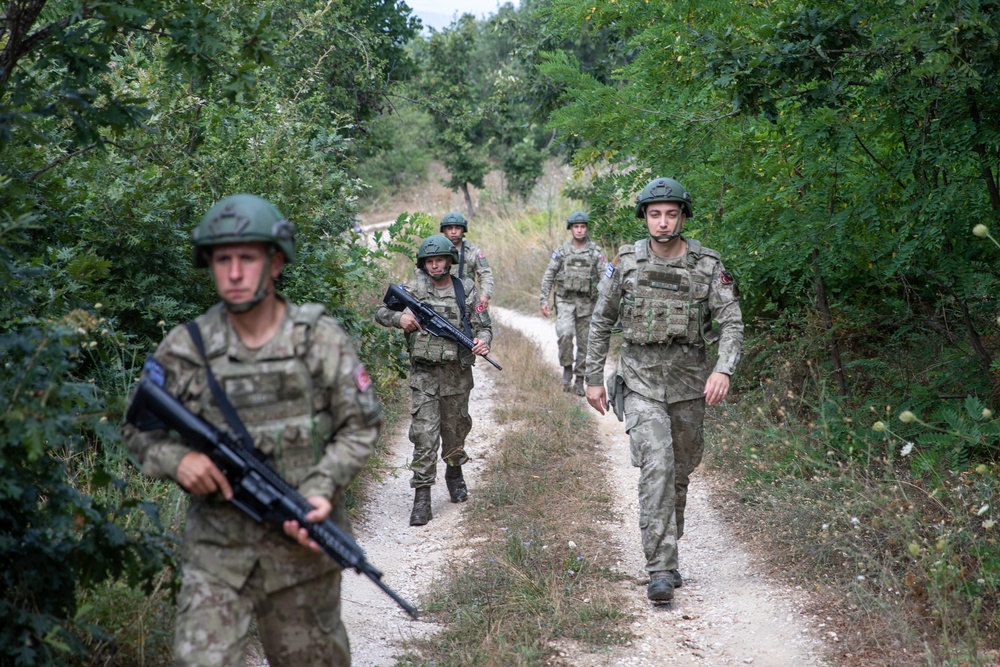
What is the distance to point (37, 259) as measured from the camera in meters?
4.32

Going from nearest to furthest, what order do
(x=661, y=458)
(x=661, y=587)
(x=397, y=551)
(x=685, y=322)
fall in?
(x=661, y=587) < (x=661, y=458) < (x=685, y=322) < (x=397, y=551)

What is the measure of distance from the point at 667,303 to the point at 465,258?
549 cm

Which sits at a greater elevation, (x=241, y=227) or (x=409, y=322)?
(x=241, y=227)

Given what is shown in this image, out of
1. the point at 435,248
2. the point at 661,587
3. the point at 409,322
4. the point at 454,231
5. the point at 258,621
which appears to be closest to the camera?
the point at 258,621

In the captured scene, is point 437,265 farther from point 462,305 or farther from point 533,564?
point 533,564

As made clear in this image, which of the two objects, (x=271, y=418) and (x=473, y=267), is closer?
(x=271, y=418)

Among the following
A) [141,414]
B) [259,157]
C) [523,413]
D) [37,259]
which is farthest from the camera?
[523,413]

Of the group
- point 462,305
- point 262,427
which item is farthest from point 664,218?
point 262,427

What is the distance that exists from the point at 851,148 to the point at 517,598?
3.59 m

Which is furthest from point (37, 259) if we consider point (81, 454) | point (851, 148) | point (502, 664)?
point (851, 148)

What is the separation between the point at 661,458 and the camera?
5508 millimetres

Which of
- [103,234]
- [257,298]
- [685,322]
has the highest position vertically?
[103,234]

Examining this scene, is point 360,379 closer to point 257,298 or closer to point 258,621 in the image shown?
point 257,298

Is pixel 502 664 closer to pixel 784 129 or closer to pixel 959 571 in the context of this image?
pixel 959 571
